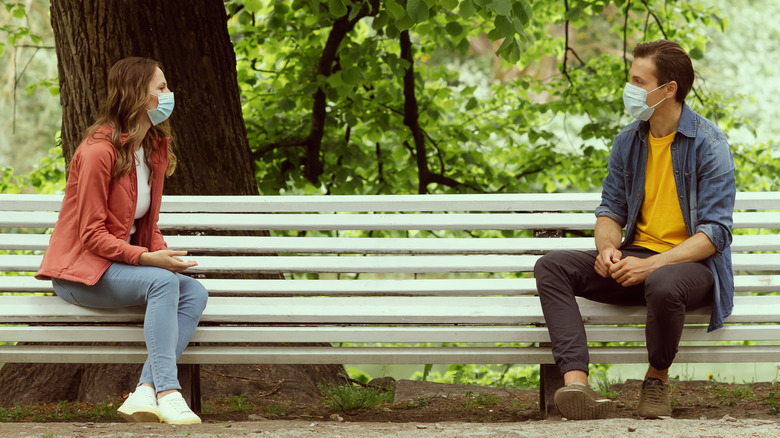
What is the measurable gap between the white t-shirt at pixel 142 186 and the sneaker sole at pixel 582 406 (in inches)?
68.8

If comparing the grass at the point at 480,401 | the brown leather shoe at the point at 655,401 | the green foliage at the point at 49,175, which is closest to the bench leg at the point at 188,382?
the grass at the point at 480,401

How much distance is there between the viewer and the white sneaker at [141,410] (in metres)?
3.19

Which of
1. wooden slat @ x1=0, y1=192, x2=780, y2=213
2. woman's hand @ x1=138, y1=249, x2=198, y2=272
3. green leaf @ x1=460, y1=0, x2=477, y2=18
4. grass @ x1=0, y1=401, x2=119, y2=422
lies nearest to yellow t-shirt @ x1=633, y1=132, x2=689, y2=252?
wooden slat @ x1=0, y1=192, x2=780, y2=213

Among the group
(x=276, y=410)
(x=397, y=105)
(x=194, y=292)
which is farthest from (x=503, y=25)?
(x=397, y=105)

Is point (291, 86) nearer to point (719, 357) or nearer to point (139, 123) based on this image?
point (139, 123)

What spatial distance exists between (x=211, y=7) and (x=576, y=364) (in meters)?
2.83

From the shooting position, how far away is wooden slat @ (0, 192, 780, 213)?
4016mm

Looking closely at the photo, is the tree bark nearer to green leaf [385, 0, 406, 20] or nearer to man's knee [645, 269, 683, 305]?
green leaf [385, 0, 406, 20]

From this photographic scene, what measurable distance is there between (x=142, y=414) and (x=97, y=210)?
78cm

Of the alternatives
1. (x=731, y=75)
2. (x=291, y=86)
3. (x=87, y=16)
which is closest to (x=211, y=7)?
(x=87, y=16)

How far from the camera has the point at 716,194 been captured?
3428mm

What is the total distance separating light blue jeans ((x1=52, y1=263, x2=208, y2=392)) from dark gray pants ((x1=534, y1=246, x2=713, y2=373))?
1.31m

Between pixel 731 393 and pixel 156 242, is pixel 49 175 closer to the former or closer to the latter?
pixel 156 242

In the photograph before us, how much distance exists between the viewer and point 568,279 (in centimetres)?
348
